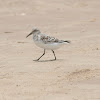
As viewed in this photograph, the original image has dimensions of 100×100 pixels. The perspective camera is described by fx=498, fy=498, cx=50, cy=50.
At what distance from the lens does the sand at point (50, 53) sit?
29.6 ft

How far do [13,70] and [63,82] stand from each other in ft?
5.19

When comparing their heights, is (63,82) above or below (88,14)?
above

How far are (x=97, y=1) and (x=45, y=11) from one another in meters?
3.55

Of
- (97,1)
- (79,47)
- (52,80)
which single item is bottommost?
(97,1)

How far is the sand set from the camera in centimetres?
901

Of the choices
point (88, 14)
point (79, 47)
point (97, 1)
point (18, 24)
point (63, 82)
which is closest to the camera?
point (63, 82)

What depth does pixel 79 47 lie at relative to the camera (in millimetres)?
13992

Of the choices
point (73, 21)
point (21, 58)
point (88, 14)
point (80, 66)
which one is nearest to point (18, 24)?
point (73, 21)

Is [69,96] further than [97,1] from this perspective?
No

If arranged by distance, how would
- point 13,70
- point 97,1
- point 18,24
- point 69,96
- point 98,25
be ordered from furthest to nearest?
point 97,1 < point 18,24 < point 98,25 < point 13,70 < point 69,96

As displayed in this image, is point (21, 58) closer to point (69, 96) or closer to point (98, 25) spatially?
point (69, 96)

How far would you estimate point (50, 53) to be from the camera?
44.2 feet

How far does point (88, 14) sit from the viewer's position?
71.8 feet

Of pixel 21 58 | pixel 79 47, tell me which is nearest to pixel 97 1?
pixel 79 47
